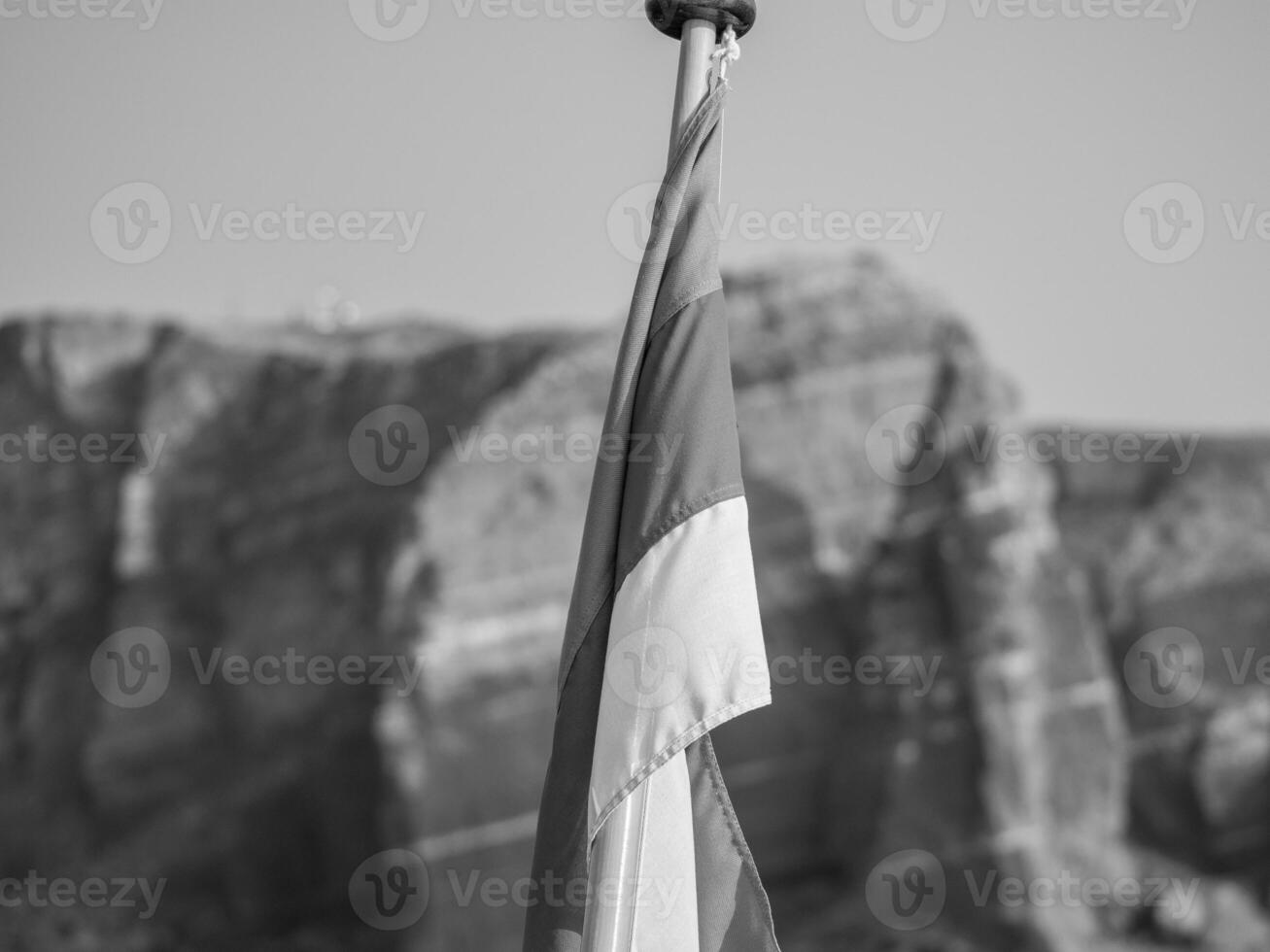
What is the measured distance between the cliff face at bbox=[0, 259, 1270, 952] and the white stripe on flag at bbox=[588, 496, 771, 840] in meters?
7.66

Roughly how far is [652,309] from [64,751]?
9815 mm

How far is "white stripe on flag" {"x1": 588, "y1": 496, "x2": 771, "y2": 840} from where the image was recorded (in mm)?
2049

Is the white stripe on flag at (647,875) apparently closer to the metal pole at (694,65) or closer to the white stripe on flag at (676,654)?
the white stripe on flag at (676,654)

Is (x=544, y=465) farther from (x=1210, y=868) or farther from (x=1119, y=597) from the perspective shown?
(x=1210, y=868)

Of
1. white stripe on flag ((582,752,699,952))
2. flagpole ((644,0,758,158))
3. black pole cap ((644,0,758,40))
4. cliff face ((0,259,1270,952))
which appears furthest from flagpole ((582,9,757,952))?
cliff face ((0,259,1270,952))

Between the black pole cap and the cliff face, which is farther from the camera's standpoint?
the cliff face

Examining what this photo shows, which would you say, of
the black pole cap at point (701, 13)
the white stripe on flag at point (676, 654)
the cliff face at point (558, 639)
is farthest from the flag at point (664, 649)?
the cliff face at point (558, 639)

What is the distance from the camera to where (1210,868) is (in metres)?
9.85

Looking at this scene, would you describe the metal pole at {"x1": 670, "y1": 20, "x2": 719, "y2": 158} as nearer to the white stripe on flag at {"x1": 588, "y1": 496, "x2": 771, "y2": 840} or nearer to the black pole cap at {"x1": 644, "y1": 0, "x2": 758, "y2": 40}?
the black pole cap at {"x1": 644, "y1": 0, "x2": 758, "y2": 40}

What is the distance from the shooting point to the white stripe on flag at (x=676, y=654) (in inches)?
80.7

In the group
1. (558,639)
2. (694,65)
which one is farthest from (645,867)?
(558,639)

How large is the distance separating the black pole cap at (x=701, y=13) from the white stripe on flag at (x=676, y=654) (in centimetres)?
82

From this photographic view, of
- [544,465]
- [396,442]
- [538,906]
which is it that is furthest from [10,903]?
[538,906]

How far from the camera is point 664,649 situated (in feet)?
6.84
